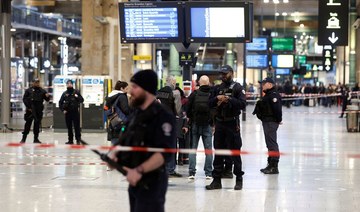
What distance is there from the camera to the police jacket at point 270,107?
1487 cm

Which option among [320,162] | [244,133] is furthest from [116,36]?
[320,162]

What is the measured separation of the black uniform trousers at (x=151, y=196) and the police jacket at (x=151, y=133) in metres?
0.07

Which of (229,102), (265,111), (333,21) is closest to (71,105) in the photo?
(265,111)

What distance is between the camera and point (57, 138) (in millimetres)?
Answer: 24203

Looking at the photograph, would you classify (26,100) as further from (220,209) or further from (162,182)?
(162,182)

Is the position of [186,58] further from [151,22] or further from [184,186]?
[184,186]

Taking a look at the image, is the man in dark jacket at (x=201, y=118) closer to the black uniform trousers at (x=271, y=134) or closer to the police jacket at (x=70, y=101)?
the black uniform trousers at (x=271, y=134)

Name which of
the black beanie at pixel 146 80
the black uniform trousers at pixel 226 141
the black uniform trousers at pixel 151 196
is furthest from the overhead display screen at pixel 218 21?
the black uniform trousers at pixel 151 196

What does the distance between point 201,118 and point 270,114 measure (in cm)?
188

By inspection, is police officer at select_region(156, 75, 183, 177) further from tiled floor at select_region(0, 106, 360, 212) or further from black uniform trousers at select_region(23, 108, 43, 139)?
black uniform trousers at select_region(23, 108, 43, 139)

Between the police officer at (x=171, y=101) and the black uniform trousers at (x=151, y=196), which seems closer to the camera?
the black uniform trousers at (x=151, y=196)

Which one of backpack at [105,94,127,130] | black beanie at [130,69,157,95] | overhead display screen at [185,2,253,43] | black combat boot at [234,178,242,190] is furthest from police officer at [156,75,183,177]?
black beanie at [130,69,157,95]

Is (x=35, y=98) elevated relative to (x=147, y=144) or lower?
lower

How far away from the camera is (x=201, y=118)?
13617 mm
